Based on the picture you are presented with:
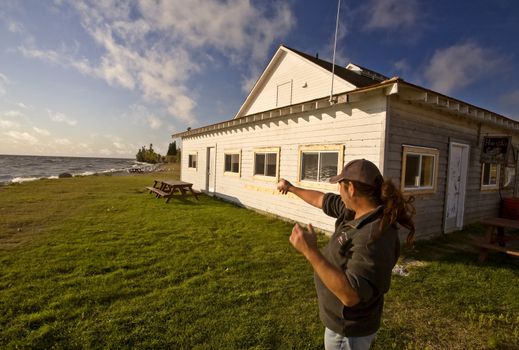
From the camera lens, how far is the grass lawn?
3.03 m

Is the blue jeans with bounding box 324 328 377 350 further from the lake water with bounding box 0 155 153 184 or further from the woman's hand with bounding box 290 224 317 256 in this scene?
the lake water with bounding box 0 155 153 184

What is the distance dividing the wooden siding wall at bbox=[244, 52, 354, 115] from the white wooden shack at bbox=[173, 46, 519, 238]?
0.05 m

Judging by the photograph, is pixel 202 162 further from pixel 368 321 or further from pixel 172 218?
pixel 368 321

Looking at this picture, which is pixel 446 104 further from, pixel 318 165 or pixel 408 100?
pixel 318 165

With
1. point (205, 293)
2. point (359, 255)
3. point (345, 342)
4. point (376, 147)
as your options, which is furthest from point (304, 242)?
point (376, 147)

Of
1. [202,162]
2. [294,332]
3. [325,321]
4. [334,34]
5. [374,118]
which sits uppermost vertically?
[334,34]

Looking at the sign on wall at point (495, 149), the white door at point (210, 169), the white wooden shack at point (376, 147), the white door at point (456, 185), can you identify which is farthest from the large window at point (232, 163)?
the sign on wall at point (495, 149)

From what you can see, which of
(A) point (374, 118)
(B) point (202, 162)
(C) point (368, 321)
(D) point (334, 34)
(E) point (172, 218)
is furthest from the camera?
(B) point (202, 162)

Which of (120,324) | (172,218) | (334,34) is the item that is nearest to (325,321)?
(120,324)

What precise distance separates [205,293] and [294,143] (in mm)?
5703

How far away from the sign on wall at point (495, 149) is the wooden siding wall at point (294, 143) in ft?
17.4

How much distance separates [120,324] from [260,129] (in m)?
8.05

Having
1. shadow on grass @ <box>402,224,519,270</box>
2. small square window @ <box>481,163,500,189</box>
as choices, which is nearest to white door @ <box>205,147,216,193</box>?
shadow on grass @ <box>402,224,519,270</box>

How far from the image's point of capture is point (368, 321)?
1500mm
